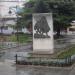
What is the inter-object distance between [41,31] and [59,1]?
1247 inches

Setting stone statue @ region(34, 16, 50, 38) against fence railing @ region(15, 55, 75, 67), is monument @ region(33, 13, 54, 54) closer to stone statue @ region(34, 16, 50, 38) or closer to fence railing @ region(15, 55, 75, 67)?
stone statue @ region(34, 16, 50, 38)

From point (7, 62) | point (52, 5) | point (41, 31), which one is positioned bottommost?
point (7, 62)

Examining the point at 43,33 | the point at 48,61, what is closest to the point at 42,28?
the point at 43,33

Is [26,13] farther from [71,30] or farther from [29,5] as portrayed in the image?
[71,30]

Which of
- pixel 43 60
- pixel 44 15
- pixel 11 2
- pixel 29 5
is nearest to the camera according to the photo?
pixel 43 60

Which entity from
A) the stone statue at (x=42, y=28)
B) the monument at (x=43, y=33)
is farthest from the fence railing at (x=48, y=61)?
the stone statue at (x=42, y=28)

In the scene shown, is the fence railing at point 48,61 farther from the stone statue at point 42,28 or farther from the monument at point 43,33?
the stone statue at point 42,28

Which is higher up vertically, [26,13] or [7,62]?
[26,13]

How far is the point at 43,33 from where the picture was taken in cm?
3106

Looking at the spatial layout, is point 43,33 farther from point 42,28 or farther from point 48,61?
point 48,61

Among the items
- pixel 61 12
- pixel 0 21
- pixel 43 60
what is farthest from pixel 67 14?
pixel 43 60

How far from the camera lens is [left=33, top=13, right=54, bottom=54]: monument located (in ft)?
101

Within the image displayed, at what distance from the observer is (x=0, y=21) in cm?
9112

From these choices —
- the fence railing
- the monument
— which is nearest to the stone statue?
the monument
